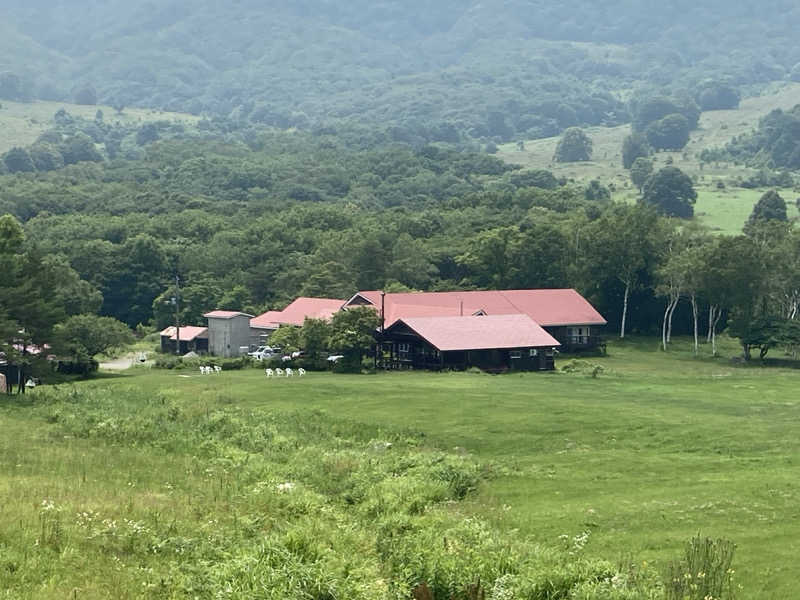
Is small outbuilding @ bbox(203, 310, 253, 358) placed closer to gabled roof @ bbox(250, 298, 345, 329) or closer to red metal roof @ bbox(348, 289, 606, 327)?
gabled roof @ bbox(250, 298, 345, 329)

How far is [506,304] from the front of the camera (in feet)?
264

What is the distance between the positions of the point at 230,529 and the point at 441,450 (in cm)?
1404

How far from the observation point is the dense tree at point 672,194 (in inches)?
6506

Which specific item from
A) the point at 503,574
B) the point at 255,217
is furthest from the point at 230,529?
the point at 255,217

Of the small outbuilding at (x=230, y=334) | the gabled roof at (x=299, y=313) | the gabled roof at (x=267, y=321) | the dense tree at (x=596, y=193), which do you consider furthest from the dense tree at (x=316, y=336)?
the dense tree at (x=596, y=193)

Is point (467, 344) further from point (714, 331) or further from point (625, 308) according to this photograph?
point (625, 308)

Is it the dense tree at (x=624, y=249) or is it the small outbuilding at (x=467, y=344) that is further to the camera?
the dense tree at (x=624, y=249)

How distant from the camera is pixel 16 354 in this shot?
5431 cm

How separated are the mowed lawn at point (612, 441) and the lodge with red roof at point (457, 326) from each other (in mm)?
3808

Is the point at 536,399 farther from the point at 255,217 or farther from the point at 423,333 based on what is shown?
the point at 255,217

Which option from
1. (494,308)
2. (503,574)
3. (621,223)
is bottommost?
(503,574)

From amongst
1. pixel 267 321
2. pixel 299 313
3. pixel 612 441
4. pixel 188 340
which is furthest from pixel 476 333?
pixel 612 441

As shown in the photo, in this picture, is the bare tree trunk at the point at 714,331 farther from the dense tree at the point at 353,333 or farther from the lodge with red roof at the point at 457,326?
the dense tree at the point at 353,333

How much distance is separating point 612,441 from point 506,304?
4279cm
